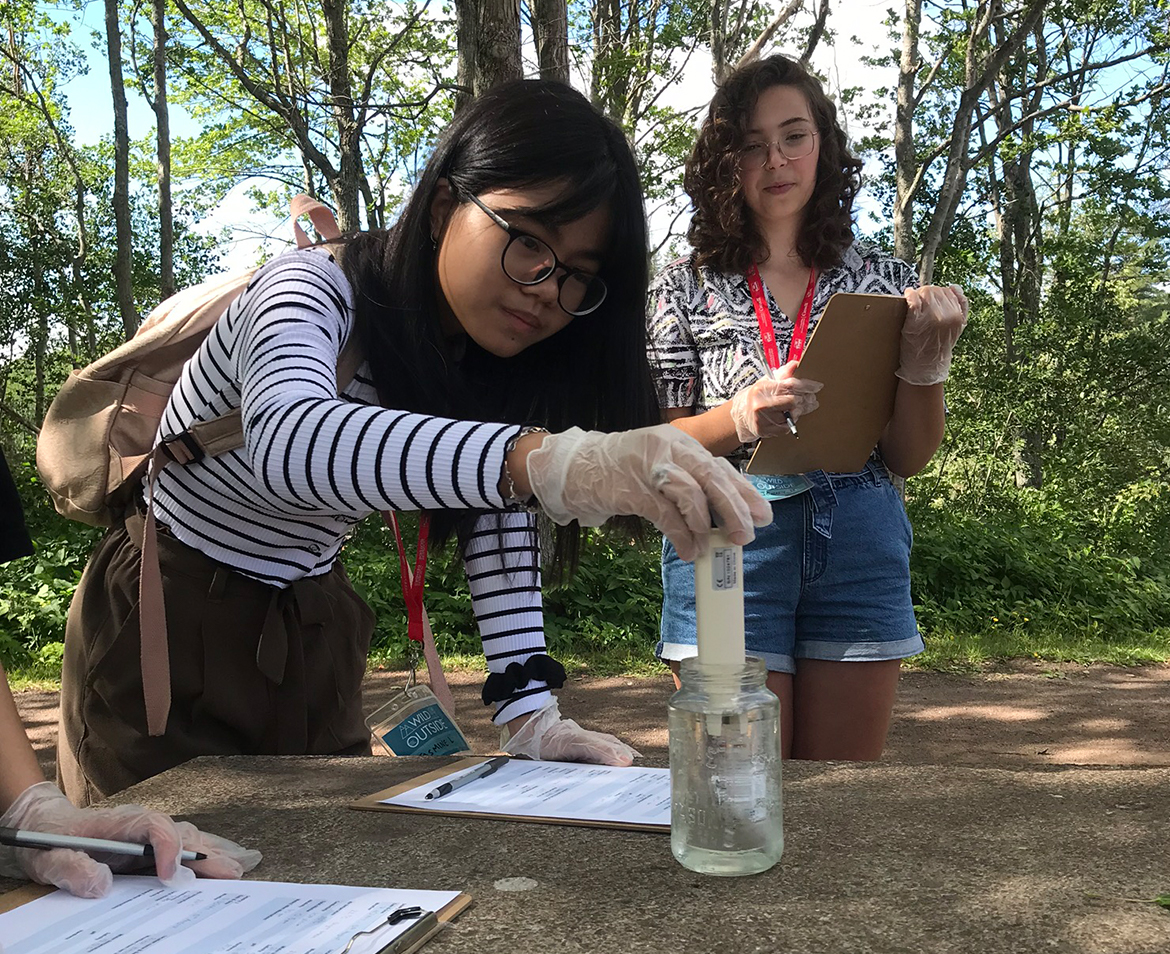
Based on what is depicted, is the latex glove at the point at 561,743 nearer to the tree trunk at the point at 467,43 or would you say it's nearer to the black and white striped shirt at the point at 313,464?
the black and white striped shirt at the point at 313,464

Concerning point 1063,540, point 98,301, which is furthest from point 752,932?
point 98,301

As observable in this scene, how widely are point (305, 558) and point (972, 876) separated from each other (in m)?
1.18

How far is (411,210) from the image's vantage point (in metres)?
1.77

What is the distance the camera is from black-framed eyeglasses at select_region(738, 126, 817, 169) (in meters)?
2.41

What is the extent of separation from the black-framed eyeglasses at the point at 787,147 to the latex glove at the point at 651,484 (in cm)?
139

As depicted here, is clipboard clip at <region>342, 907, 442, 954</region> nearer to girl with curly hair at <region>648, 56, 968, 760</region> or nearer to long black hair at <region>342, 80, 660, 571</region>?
long black hair at <region>342, 80, 660, 571</region>

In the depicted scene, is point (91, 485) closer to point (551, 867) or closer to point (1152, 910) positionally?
point (551, 867)

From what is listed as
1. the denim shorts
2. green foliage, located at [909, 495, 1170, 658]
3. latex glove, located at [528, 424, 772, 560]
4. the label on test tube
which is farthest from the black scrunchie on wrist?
green foliage, located at [909, 495, 1170, 658]

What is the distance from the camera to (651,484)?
45.9 inches

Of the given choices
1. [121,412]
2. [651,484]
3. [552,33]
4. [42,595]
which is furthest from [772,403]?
[42,595]

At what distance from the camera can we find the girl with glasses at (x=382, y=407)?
5.50 feet

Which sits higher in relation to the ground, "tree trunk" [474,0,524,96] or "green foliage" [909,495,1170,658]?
"tree trunk" [474,0,524,96]

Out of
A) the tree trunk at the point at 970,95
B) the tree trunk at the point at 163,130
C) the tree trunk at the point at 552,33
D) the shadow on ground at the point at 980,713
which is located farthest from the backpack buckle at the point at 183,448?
the tree trunk at the point at 163,130

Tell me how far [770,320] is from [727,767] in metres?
1.41
